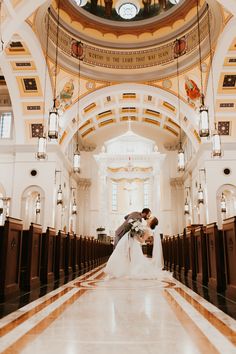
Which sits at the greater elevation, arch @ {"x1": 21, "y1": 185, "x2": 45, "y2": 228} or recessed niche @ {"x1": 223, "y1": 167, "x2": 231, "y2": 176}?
recessed niche @ {"x1": 223, "y1": 167, "x2": 231, "y2": 176}

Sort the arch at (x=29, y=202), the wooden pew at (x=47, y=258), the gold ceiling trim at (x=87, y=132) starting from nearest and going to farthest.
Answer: the wooden pew at (x=47, y=258)
the arch at (x=29, y=202)
the gold ceiling trim at (x=87, y=132)

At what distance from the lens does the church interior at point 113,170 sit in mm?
3221

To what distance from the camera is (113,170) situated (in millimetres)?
24625

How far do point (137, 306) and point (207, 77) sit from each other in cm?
1190

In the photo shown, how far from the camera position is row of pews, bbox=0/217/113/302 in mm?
4457

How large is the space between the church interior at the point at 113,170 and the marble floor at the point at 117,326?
0.02 metres

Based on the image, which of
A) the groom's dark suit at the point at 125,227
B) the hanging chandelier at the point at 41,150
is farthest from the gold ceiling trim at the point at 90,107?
the groom's dark suit at the point at 125,227

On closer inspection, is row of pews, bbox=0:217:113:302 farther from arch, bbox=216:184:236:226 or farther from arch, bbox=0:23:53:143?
arch, bbox=216:184:236:226

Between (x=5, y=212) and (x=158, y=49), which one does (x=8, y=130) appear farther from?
(x=158, y=49)

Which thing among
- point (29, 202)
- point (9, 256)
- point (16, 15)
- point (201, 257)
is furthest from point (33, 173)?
point (9, 256)

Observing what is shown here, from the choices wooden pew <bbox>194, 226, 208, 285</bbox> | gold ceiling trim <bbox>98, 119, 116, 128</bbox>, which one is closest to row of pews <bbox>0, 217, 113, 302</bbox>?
wooden pew <bbox>194, 226, 208, 285</bbox>

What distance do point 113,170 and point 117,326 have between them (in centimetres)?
2177

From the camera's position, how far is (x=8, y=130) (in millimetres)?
16984

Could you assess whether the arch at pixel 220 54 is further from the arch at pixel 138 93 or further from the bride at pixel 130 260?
the bride at pixel 130 260
